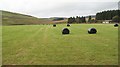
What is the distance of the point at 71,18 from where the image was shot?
13062 cm

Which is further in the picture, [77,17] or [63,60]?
[77,17]

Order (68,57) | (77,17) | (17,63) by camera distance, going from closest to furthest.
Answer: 1. (17,63)
2. (68,57)
3. (77,17)

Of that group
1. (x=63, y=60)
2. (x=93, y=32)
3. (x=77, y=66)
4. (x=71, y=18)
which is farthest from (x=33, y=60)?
(x=71, y=18)

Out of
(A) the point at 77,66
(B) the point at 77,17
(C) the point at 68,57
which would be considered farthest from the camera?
(B) the point at 77,17

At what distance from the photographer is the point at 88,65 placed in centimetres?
879

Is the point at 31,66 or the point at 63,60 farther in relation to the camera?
the point at 63,60

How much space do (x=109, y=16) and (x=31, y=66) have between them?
122886 millimetres

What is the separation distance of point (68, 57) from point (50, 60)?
123 cm

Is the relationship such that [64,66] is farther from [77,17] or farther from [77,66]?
[77,17]

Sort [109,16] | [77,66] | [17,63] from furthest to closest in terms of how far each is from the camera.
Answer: [109,16]
[17,63]
[77,66]

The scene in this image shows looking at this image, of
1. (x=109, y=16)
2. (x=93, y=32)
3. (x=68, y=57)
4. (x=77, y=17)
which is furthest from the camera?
(x=77, y=17)

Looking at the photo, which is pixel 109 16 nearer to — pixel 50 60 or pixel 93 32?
pixel 93 32

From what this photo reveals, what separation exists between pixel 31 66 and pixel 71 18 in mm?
122830

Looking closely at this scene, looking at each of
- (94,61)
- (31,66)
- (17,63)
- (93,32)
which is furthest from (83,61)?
(93,32)
